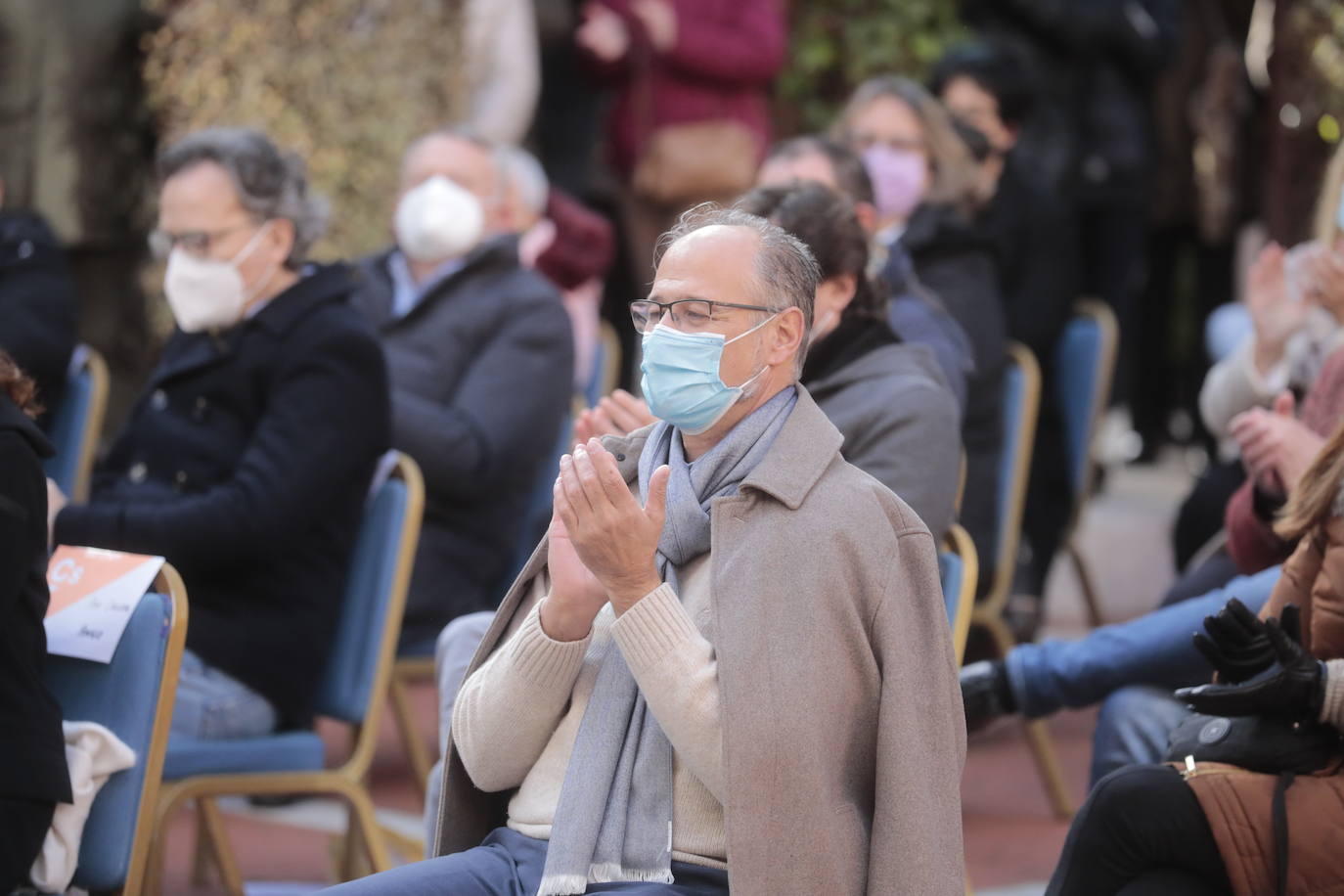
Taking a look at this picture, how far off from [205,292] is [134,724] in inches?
50.6

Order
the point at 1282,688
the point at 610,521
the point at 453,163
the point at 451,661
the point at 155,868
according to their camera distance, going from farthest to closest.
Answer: the point at 453,163 → the point at 155,868 → the point at 451,661 → the point at 1282,688 → the point at 610,521

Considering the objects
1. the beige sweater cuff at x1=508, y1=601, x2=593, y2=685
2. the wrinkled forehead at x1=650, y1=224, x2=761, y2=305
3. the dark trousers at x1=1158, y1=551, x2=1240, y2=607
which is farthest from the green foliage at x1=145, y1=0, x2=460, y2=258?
the beige sweater cuff at x1=508, y1=601, x2=593, y2=685

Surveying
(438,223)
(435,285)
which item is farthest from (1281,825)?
(438,223)

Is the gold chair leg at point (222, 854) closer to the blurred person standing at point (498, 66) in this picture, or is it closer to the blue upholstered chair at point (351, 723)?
the blue upholstered chair at point (351, 723)

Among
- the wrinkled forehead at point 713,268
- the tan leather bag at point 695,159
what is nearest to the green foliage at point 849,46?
the tan leather bag at point 695,159

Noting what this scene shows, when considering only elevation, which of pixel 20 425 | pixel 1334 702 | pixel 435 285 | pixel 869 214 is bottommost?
pixel 435 285

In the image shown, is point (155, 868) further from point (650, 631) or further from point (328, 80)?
point (328, 80)

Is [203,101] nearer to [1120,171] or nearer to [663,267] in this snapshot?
[1120,171]

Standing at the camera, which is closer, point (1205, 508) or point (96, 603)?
point (96, 603)

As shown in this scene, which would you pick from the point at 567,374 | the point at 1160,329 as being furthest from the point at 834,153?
the point at 1160,329

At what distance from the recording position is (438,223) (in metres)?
→ 5.28

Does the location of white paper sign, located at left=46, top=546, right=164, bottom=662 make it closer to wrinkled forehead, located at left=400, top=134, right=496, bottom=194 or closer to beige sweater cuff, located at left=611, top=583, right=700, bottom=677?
beige sweater cuff, located at left=611, top=583, right=700, bottom=677

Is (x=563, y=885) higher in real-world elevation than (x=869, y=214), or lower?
lower

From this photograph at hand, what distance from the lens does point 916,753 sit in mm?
2377
